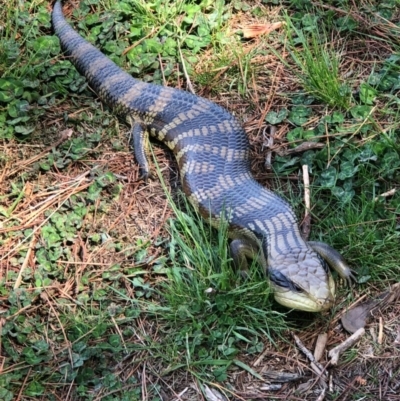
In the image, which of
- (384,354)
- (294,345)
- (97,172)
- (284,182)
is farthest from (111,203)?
(384,354)

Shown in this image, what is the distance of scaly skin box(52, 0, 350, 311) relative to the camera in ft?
12.9

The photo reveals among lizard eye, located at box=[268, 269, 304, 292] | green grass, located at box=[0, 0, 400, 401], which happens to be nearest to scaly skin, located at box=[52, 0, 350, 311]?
lizard eye, located at box=[268, 269, 304, 292]

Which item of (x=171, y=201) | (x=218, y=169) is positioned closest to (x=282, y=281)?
(x=171, y=201)

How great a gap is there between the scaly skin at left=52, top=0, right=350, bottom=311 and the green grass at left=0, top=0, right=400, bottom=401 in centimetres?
12

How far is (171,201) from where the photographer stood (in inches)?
170

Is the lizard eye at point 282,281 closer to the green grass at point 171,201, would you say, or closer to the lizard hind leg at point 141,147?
the green grass at point 171,201

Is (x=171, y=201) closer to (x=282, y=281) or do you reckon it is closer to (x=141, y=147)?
(x=141, y=147)

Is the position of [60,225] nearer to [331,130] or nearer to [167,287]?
[167,287]

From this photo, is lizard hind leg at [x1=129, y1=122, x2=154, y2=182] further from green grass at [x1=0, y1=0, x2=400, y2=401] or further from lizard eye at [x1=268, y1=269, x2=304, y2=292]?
lizard eye at [x1=268, y1=269, x2=304, y2=292]

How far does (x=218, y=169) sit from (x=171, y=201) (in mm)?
501

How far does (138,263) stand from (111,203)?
21.8 inches

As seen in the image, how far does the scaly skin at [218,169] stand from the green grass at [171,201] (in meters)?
0.12

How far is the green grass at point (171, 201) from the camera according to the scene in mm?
3877

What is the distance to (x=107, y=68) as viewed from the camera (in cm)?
530
